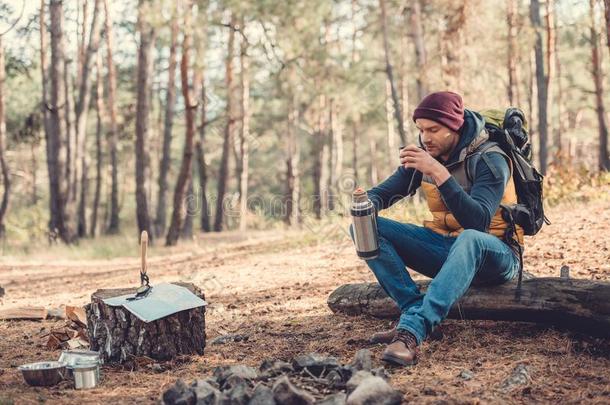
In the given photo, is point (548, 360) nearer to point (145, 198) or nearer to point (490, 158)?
point (490, 158)

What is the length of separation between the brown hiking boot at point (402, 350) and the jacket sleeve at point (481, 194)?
2.53ft

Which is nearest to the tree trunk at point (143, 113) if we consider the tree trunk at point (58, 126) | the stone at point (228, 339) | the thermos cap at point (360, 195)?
the tree trunk at point (58, 126)

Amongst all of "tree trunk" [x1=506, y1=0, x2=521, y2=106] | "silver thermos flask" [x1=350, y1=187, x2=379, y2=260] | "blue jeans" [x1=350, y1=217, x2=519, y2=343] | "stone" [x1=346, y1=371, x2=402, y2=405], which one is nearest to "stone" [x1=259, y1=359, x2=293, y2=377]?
"stone" [x1=346, y1=371, x2=402, y2=405]

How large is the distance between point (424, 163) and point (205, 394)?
1853mm

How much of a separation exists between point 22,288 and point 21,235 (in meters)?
14.8

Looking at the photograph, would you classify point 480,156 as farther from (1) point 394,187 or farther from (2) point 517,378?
(2) point 517,378

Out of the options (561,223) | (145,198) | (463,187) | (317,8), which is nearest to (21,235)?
(145,198)

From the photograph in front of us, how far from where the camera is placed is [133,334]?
457cm

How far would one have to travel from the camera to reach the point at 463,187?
4363 millimetres

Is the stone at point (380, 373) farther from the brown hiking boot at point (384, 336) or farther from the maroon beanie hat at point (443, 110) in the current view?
the maroon beanie hat at point (443, 110)

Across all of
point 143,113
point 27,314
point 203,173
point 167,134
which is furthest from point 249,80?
point 27,314

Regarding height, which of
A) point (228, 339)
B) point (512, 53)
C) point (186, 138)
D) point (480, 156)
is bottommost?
point (228, 339)

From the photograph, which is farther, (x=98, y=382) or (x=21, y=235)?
(x=21, y=235)

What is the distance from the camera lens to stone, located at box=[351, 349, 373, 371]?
3.84 metres
